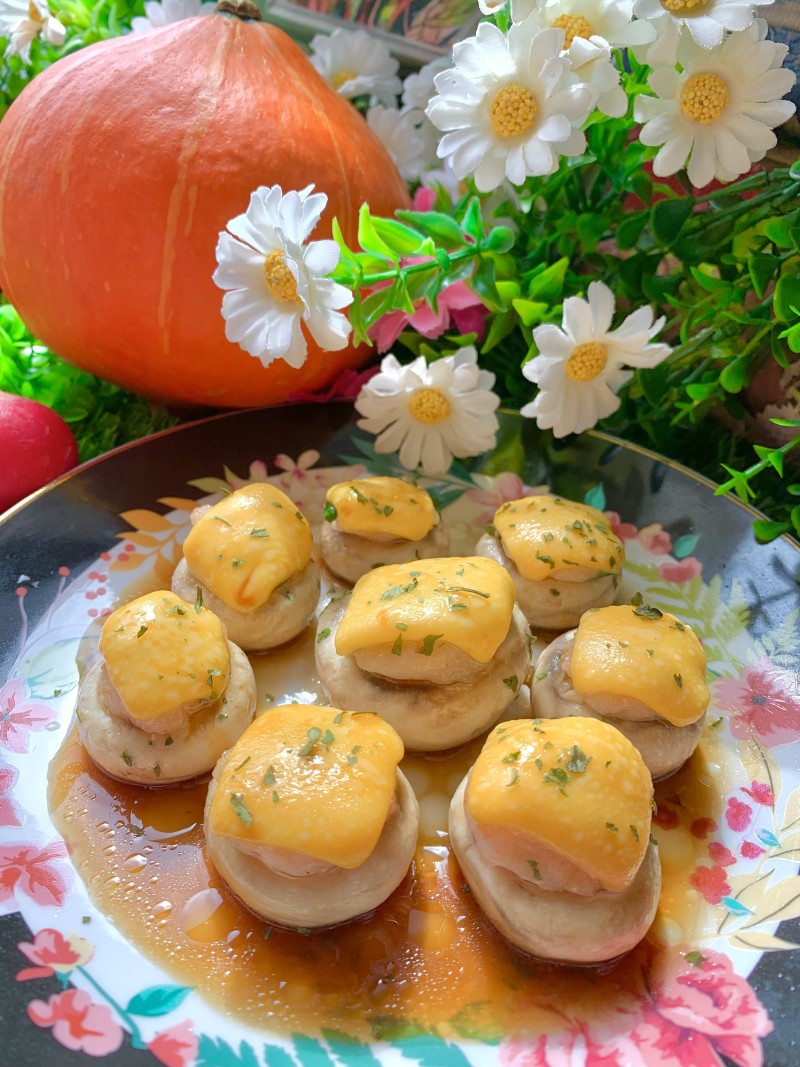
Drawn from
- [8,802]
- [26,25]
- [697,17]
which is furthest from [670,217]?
[26,25]

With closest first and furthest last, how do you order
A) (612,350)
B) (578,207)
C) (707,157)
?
(707,157)
(612,350)
(578,207)

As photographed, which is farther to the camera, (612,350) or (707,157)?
(612,350)

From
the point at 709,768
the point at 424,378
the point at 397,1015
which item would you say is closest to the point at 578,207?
the point at 424,378

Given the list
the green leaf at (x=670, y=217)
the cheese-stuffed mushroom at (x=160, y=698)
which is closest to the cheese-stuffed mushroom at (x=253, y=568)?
the cheese-stuffed mushroom at (x=160, y=698)

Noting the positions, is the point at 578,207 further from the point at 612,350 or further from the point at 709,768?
the point at 709,768

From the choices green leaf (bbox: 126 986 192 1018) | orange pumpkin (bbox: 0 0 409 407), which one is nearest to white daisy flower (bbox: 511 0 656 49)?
orange pumpkin (bbox: 0 0 409 407)

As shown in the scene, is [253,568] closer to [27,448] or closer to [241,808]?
[241,808]

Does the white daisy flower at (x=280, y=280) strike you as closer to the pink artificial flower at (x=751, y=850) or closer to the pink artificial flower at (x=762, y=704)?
the pink artificial flower at (x=762, y=704)
